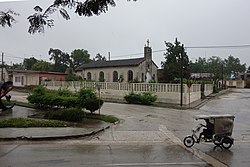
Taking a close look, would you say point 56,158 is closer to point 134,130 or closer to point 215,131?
point 215,131

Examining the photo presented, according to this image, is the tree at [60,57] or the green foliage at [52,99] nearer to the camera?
the green foliage at [52,99]

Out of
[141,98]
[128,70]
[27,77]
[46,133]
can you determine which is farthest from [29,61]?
[46,133]

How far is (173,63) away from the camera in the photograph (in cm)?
4931

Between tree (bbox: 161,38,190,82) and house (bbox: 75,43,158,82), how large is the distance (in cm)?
265

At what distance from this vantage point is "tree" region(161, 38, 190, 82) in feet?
157

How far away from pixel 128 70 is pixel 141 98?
2027 cm

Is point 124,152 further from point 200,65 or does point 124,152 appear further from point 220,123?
point 200,65

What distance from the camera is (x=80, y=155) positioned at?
907 centimetres

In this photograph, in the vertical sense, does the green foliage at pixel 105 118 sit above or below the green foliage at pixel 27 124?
below

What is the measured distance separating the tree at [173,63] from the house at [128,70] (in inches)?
104

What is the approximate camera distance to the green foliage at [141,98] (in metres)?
30.1

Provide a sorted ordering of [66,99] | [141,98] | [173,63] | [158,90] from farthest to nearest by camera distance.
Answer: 1. [173,63]
2. [158,90]
3. [141,98]
4. [66,99]

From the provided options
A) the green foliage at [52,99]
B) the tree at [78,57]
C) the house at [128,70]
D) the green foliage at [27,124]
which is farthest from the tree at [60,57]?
the green foliage at [27,124]

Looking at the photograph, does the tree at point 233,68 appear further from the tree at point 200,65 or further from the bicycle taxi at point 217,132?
the bicycle taxi at point 217,132
